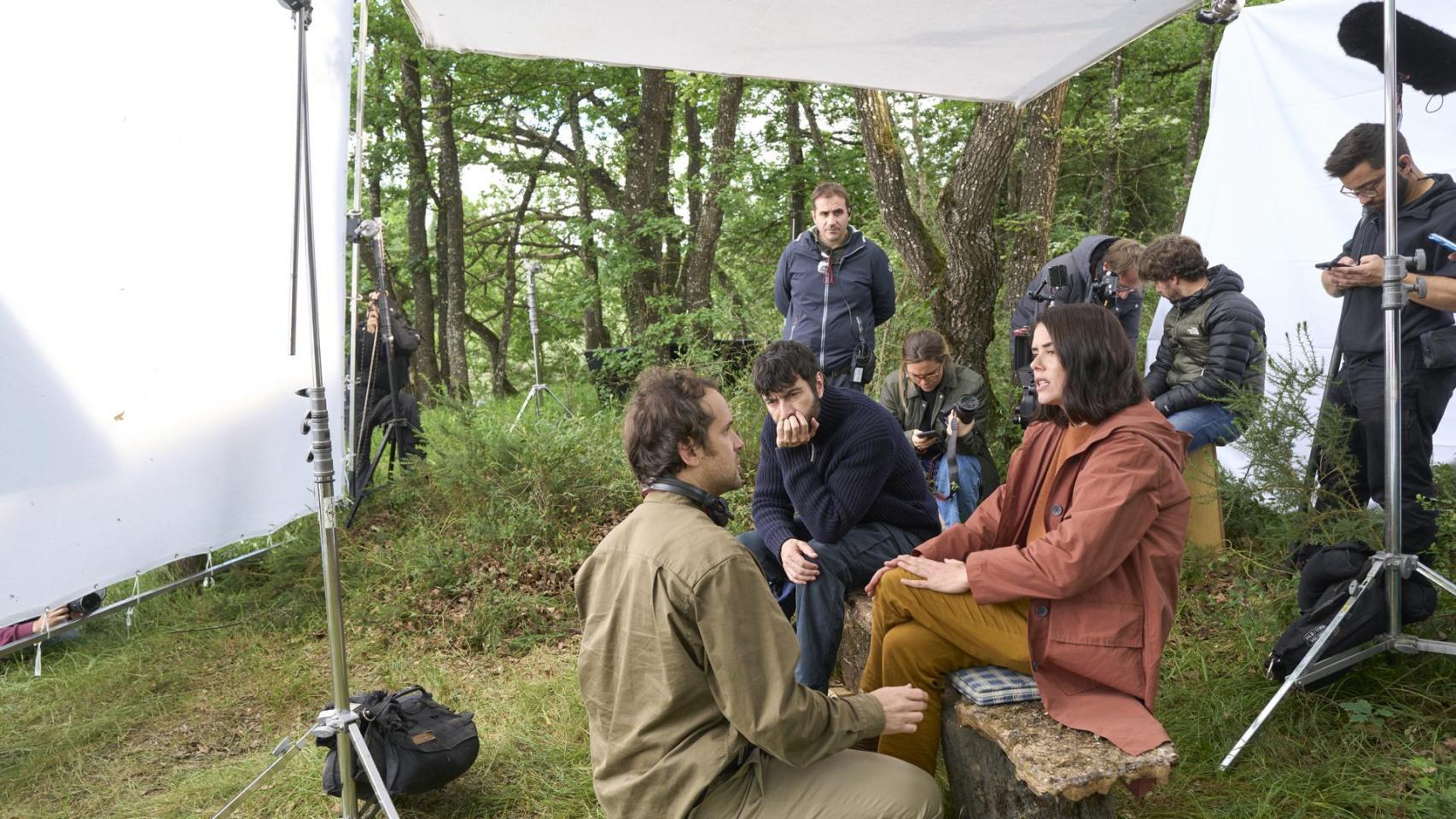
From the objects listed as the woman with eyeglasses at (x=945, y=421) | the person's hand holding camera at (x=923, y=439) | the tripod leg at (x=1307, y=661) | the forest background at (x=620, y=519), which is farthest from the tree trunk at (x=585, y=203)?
the tripod leg at (x=1307, y=661)

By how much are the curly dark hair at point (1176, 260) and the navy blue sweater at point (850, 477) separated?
6.00 ft

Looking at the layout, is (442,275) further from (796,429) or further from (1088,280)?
(796,429)

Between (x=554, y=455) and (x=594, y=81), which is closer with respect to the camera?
(x=554, y=455)

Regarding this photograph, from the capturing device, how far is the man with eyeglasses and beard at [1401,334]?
3059 millimetres

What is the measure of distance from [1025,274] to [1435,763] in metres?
4.68

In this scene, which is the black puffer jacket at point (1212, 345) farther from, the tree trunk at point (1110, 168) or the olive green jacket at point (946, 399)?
the tree trunk at point (1110, 168)

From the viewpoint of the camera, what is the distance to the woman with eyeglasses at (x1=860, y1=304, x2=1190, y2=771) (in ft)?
7.06

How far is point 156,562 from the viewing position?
3.76 metres

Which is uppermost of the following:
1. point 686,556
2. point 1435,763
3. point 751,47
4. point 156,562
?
point 751,47

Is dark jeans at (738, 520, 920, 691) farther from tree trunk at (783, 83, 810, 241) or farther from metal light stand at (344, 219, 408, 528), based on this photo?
tree trunk at (783, 83, 810, 241)

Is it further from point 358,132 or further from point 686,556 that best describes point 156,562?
point 686,556

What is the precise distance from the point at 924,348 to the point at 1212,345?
125 cm

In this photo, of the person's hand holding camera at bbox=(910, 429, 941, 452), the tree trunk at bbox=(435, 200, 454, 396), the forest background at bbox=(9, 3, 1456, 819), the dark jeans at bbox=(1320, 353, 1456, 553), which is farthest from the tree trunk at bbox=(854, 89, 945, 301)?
the tree trunk at bbox=(435, 200, 454, 396)

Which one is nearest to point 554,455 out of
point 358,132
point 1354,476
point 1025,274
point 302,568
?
point 302,568
